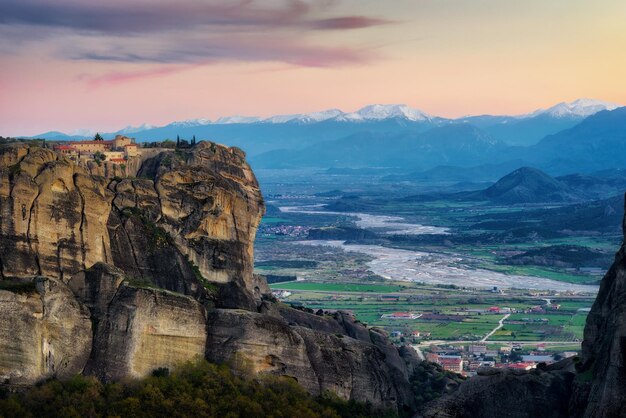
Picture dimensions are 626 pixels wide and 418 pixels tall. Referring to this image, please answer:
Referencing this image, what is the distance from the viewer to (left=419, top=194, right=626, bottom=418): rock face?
164ft

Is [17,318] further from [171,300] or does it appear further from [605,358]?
[605,358]

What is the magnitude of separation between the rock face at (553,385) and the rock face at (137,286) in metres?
5.23

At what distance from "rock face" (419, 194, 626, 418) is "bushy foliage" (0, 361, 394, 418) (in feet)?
19.4

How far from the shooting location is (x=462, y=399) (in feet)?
175

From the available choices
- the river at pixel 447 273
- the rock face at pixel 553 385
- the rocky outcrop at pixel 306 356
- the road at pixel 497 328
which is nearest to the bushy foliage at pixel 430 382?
the rocky outcrop at pixel 306 356

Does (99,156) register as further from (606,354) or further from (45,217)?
(606,354)

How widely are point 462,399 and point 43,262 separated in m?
22.1

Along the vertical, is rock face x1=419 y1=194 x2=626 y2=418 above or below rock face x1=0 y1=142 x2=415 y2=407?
below

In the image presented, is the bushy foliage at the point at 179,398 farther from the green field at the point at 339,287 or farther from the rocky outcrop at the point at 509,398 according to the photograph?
the green field at the point at 339,287

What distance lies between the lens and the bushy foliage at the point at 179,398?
45219 mm

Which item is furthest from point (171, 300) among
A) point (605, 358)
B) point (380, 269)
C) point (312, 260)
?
point (312, 260)

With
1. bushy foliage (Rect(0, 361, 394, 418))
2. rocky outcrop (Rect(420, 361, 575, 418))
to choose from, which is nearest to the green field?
rocky outcrop (Rect(420, 361, 575, 418))

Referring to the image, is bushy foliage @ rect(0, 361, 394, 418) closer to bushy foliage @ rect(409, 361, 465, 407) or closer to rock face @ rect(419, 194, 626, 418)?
rock face @ rect(419, 194, 626, 418)

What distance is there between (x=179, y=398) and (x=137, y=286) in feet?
19.4
